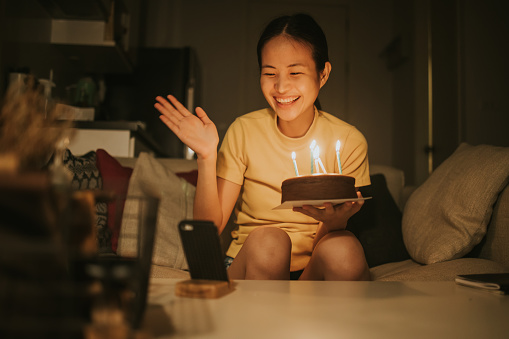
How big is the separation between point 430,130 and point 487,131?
2.15 feet

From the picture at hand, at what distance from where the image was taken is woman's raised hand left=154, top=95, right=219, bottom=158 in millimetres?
1168

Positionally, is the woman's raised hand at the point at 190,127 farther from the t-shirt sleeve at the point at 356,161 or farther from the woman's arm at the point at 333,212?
the t-shirt sleeve at the point at 356,161

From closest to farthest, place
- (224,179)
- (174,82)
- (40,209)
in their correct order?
(40,209)
(224,179)
(174,82)

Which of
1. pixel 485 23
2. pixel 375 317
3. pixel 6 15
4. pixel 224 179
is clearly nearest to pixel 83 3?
pixel 6 15

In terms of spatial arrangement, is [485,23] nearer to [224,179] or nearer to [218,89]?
[218,89]

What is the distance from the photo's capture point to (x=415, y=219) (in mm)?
1758

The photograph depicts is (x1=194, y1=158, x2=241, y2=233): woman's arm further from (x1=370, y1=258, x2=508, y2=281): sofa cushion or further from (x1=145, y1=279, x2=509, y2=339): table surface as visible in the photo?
(x1=370, y1=258, x2=508, y2=281): sofa cushion

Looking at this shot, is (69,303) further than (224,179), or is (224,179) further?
(224,179)

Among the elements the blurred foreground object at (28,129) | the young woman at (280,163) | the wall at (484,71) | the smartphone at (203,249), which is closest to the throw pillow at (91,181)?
the young woman at (280,163)

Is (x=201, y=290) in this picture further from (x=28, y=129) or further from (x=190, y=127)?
(x=190, y=127)

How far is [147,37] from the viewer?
4.73 meters

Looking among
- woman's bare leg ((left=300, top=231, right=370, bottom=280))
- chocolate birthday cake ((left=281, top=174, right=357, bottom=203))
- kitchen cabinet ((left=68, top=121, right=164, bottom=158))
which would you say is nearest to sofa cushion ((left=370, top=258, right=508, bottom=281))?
woman's bare leg ((left=300, top=231, right=370, bottom=280))

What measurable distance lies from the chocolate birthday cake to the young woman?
7.3 inches

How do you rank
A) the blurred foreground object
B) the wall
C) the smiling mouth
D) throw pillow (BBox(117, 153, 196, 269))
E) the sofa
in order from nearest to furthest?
the blurred foreground object
the smiling mouth
the sofa
throw pillow (BBox(117, 153, 196, 269))
the wall
